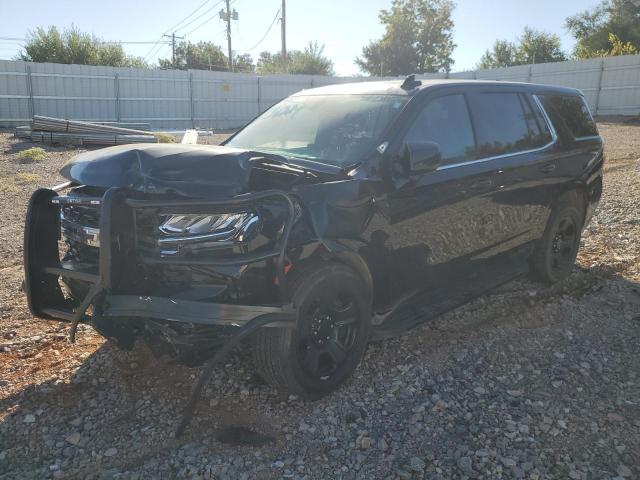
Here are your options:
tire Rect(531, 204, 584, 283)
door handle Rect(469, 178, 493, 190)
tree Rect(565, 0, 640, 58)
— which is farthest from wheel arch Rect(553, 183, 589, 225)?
tree Rect(565, 0, 640, 58)

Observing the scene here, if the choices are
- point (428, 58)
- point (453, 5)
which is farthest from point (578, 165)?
point (453, 5)

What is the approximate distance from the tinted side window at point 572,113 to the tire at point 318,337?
3080 millimetres

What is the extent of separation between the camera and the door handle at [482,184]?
4256 millimetres

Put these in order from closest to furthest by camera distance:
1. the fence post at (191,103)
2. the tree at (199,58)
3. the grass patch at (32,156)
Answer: the grass patch at (32,156) < the fence post at (191,103) < the tree at (199,58)

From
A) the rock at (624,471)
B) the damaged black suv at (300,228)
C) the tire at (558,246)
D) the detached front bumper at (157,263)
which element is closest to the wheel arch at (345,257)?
the damaged black suv at (300,228)

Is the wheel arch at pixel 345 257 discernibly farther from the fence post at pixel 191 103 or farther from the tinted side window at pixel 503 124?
the fence post at pixel 191 103

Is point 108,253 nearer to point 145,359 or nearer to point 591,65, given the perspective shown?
point 145,359

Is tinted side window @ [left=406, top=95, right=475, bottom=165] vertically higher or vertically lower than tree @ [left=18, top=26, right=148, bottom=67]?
lower

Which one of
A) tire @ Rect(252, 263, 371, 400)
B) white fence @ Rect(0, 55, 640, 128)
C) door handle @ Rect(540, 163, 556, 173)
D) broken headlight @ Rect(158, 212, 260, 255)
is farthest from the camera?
white fence @ Rect(0, 55, 640, 128)

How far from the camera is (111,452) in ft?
9.69

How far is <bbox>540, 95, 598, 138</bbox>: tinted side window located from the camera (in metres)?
5.36

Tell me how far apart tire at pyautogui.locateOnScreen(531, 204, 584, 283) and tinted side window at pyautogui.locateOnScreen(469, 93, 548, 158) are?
0.83m

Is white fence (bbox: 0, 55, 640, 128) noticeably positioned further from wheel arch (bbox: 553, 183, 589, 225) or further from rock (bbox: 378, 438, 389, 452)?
rock (bbox: 378, 438, 389, 452)

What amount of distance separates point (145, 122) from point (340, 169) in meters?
22.4
